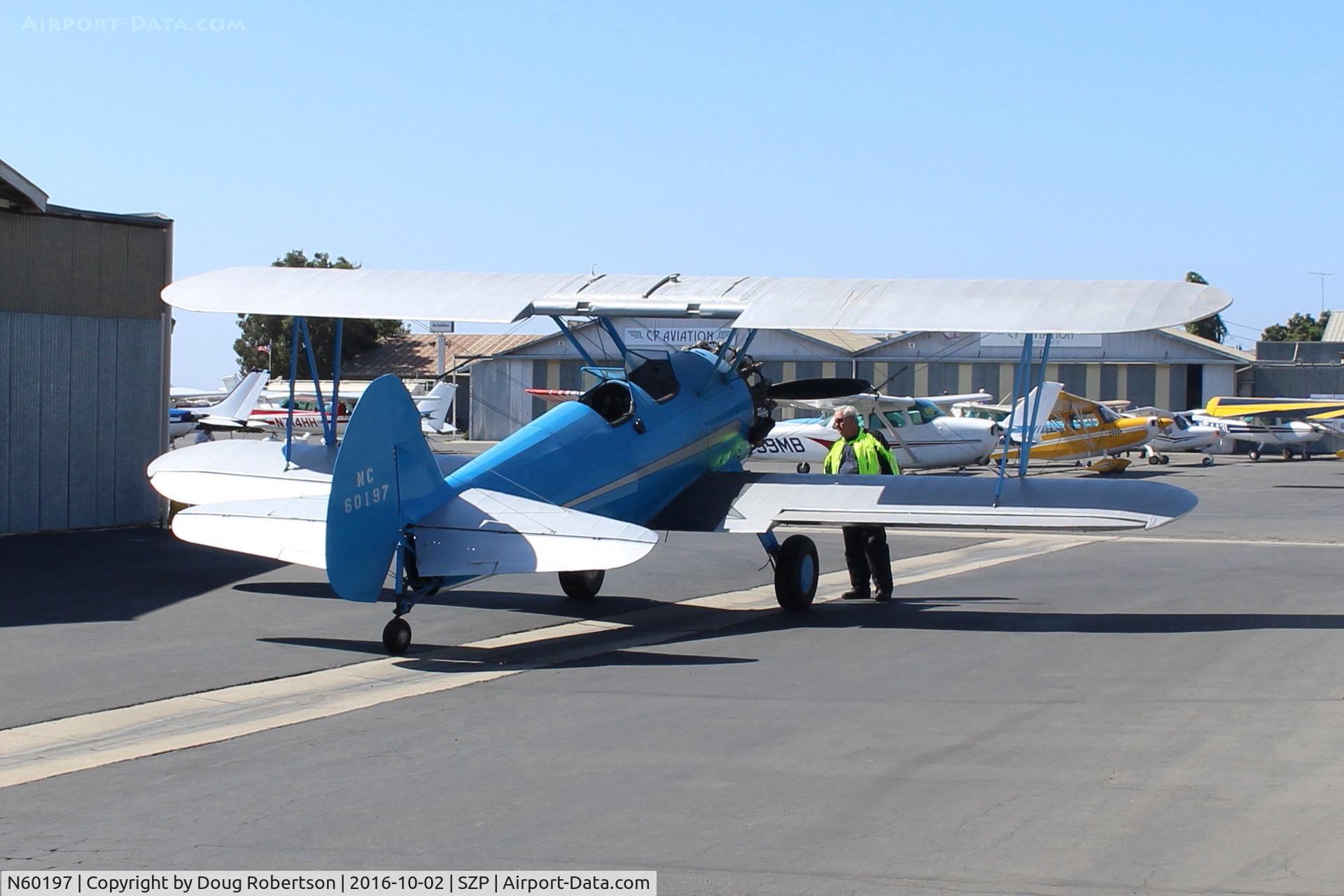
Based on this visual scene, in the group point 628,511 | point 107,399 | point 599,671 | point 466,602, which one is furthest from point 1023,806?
point 107,399

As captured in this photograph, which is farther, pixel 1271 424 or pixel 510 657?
pixel 1271 424

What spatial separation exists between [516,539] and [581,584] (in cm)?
365

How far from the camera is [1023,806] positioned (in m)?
6.05

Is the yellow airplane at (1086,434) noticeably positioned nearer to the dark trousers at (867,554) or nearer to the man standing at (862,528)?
the man standing at (862,528)

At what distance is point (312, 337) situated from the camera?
7844 cm

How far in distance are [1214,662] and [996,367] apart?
49574mm

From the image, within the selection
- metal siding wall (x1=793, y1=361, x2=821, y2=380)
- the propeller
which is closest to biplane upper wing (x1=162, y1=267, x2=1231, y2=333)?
the propeller

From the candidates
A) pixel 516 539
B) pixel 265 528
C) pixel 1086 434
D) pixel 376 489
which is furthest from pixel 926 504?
pixel 1086 434

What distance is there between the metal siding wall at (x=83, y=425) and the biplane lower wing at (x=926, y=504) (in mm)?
9771

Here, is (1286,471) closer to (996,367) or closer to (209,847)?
(996,367)

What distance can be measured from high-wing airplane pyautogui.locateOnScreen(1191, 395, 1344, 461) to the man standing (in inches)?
1404

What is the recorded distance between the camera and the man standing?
13.5 metres

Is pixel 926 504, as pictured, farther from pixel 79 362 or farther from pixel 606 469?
pixel 79 362

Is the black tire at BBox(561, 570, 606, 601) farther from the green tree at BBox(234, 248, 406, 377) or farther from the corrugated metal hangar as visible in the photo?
the green tree at BBox(234, 248, 406, 377)
